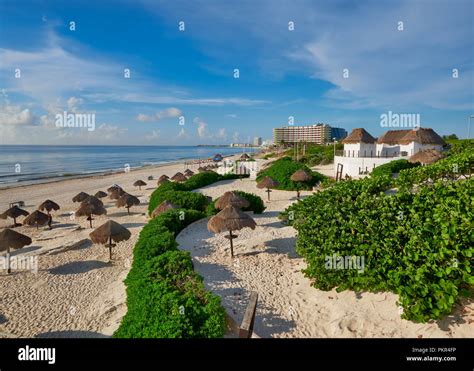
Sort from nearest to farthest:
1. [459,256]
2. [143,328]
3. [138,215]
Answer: [459,256] < [143,328] < [138,215]

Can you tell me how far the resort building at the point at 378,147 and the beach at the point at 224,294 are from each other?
1400 cm

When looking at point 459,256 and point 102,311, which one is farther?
point 102,311

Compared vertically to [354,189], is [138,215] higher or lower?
lower

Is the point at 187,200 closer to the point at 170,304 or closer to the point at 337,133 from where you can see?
the point at 170,304

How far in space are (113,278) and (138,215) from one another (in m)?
10.6

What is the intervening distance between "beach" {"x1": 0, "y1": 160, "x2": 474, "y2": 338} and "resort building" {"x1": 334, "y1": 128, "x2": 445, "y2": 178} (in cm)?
1400

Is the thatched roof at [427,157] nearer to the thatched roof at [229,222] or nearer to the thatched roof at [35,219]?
the thatched roof at [229,222]

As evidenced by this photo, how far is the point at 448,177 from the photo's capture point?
339 inches

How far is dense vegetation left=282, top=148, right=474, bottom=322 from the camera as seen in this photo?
5.05 m

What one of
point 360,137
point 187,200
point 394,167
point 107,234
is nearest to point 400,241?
point 107,234

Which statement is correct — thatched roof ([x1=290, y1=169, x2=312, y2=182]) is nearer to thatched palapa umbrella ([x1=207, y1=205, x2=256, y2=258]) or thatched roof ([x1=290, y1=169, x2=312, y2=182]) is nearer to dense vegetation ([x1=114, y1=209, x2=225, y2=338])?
thatched palapa umbrella ([x1=207, y1=205, x2=256, y2=258])
